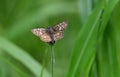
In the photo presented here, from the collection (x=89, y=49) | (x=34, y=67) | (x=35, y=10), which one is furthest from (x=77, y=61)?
(x=35, y=10)

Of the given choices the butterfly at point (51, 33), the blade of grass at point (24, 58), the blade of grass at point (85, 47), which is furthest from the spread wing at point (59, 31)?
the blade of grass at point (24, 58)

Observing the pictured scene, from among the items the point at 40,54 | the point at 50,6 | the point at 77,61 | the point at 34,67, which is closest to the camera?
the point at 77,61

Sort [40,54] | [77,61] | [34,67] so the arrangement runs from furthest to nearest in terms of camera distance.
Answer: [40,54] < [34,67] < [77,61]

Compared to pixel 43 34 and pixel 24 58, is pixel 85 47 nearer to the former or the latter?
pixel 43 34

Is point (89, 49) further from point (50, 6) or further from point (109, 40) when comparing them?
point (50, 6)

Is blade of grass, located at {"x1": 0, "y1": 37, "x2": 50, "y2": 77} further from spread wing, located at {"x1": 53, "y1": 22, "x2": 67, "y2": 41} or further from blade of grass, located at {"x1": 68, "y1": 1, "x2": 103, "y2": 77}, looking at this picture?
spread wing, located at {"x1": 53, "y1": 22, "x2": 67, "y2": 41}

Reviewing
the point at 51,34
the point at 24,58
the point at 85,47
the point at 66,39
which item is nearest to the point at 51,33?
the point at 51,34

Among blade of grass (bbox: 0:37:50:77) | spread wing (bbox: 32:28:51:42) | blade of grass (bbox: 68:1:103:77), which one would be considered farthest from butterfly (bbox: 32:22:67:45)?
blade of grass (bbox: 0:37:50:77)
